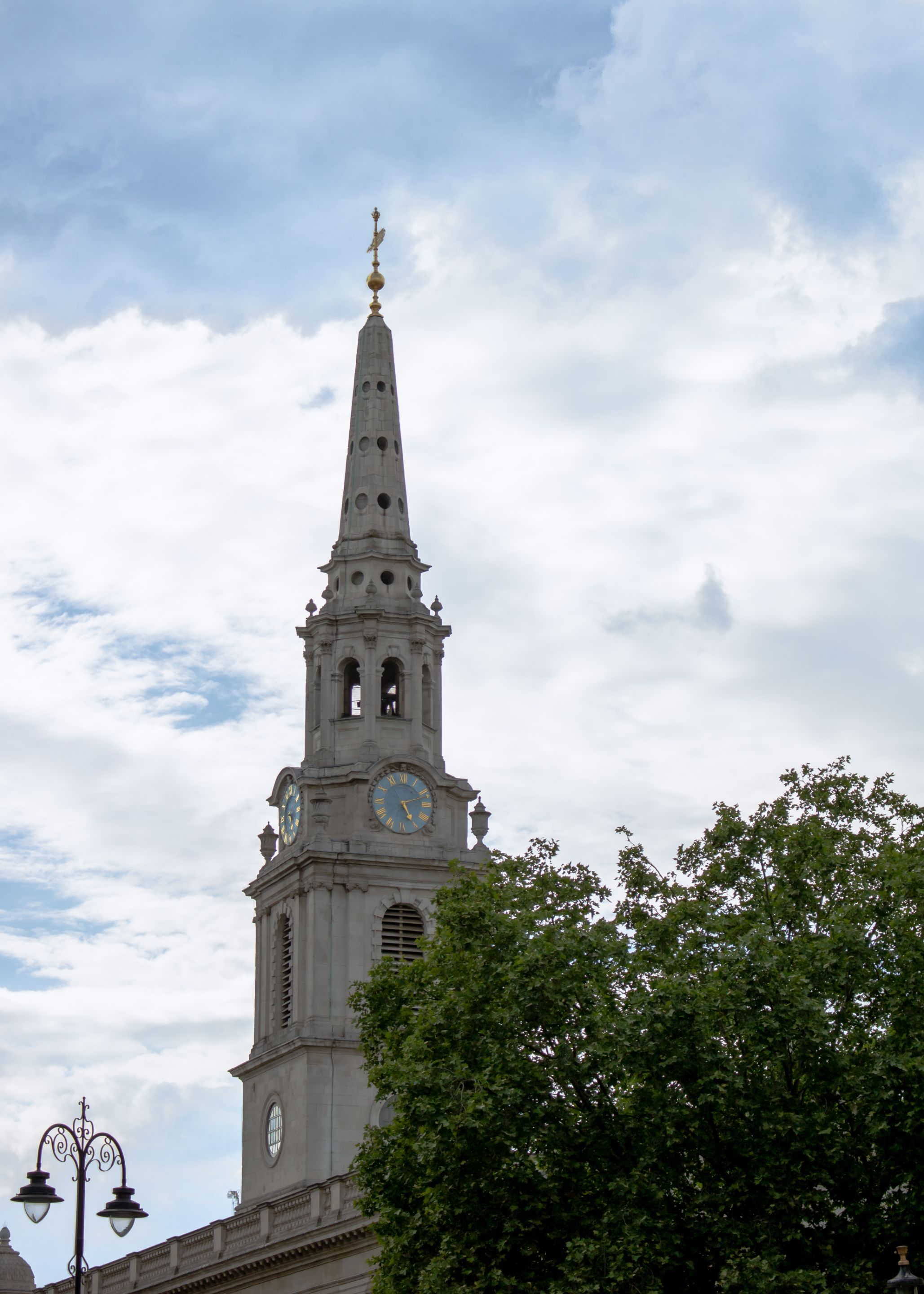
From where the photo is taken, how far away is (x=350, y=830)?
246 ft

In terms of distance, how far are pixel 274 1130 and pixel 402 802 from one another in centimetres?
1134

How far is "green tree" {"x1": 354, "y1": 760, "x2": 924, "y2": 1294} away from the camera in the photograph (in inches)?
1528

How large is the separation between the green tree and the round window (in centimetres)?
2969

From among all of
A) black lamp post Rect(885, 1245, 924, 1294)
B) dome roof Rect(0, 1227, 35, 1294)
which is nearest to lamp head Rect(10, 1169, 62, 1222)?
black lamp post Rect(885, 1245, 924, 1294)

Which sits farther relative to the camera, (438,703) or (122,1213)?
(438,703)

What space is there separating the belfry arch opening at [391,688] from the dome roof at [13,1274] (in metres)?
25.6

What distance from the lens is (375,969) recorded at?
4741 centimetres

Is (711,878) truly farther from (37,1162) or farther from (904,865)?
(37,1162)

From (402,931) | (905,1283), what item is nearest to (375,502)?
(402,931)

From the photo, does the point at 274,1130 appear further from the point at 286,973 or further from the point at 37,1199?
the point at 37,1199

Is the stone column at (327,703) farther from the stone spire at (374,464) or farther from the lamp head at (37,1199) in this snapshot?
the lamp head at (37,1199)

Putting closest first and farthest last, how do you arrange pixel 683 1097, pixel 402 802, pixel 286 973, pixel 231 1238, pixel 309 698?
1. pixel 683 1097
2. pixel 231 1238
3. pixel 286 973
4. pixel 402 802
5. pixel 309 698

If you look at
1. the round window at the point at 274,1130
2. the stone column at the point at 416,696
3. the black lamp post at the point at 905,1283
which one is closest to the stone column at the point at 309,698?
the stone column at the point at 416,696

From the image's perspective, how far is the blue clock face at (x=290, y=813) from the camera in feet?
249
